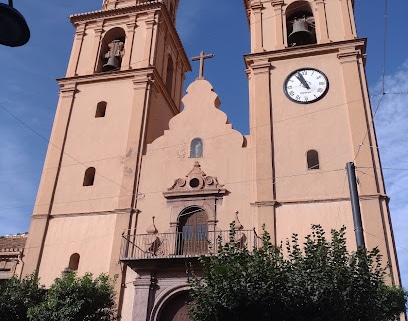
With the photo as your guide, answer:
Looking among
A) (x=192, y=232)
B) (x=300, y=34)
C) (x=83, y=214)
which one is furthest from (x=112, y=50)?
(x=192, y=232)

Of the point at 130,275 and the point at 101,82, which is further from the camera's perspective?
the point at 101,82

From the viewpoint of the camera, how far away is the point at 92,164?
1664 centimetres

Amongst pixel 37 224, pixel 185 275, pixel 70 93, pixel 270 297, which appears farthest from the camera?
pixel 70 93

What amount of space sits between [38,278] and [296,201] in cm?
772

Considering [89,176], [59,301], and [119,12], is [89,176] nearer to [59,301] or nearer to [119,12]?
[59,301]

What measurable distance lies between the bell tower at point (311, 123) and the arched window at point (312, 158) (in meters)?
0.03

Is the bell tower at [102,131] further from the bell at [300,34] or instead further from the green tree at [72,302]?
the bell at [300,34]

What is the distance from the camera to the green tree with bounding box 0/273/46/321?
12289mm

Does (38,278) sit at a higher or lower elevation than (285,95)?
lower

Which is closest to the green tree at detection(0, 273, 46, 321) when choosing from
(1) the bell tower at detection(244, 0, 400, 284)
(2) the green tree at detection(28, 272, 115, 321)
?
(2) the green tree at detection(28, 272, 115, 321)

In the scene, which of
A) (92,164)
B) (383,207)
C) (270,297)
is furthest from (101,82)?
(270,297)

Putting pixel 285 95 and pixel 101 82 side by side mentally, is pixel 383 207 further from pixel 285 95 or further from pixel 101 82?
pixel 101 82

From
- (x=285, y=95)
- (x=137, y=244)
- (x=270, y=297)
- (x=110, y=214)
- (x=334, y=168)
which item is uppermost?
(x=285, y=95)

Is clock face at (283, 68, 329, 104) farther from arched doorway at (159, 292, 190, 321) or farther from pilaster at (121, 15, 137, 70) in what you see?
arched doorway at (159, 292, 190, 321)
